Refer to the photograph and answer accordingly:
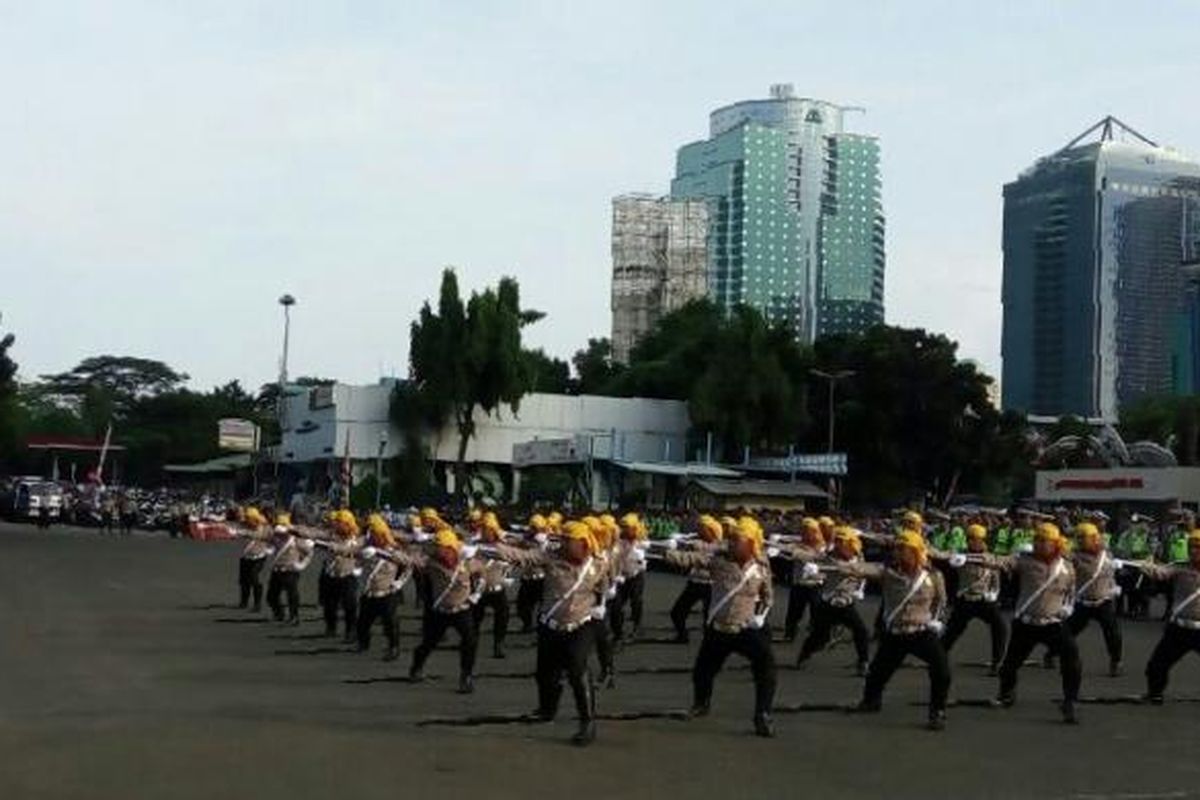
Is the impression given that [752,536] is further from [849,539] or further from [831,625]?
[831,625]

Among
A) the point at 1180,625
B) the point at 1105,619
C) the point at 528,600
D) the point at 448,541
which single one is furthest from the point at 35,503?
the point at 1180,625

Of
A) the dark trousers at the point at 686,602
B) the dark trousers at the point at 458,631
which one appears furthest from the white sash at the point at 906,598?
the dark trousers at the point at 686,602

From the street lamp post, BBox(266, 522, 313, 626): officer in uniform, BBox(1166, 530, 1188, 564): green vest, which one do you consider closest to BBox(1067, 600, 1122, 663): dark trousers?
BBox(1166, 530, 1188, 564): green vest

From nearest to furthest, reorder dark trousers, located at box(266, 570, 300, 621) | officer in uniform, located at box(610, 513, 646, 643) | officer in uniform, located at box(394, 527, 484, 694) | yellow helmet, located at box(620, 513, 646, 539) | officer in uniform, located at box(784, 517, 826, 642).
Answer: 1. officer in uniform, located at box(394, 527, 484, 694)
2. officer in uniform, located at box(784, 517, 826, 642)
3. officer in uniform, located at box(610, 513, 646, 643)
4. yellow helmet, located at box(620, 513, 646, 539)
5. dark trousers, located at box(266, 570, 300, 621)

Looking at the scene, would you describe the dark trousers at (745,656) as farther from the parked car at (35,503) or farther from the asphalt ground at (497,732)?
the parked car at (35,503)

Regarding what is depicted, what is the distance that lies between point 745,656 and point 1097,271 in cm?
10413

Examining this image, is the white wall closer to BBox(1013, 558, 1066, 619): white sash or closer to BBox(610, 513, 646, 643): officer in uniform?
BBox(610, 513, 646, 643): officer in uniform

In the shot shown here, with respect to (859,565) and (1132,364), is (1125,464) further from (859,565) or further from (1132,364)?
(1132,364)

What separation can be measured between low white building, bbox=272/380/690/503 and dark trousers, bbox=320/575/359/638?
159ft

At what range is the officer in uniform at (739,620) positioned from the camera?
44.8 ft

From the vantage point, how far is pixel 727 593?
45.5 feet

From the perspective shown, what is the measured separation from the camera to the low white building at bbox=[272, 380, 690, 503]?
75062 mm

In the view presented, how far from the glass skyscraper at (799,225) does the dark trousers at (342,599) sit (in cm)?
9676

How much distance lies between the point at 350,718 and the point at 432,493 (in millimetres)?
61118
